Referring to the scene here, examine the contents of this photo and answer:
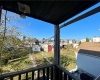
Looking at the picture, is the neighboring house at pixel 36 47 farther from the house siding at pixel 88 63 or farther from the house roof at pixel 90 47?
the house siding at pixel 88 63

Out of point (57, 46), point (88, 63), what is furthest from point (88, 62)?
point (57, 46)

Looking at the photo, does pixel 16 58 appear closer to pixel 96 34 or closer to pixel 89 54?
pixel 96 34

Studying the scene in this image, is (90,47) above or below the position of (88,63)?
above

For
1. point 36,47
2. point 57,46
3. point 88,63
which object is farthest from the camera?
point 88,63

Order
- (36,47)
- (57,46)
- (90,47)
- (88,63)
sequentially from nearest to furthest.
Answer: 1. (57,46)
2. (36,47)
3. (90,47)
4. (88,63)

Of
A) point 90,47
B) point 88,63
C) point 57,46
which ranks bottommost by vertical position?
point 88,63

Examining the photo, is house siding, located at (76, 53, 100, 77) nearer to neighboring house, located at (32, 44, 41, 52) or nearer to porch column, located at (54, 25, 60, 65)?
neighboring house, located at (32, 44, 41, 52)

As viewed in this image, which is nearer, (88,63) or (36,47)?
(36,47)

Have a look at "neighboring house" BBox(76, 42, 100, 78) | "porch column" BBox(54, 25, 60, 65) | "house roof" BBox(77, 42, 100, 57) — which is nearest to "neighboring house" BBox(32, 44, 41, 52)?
"porch column" BBox(54, 25, 60, 65)

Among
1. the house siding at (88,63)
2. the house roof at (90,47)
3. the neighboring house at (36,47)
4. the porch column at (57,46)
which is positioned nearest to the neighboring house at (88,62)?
the house siding at (88,63)

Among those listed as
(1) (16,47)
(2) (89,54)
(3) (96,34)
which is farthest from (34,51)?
(2) (89,54)

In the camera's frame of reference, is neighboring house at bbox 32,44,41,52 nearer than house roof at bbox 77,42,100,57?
Yes

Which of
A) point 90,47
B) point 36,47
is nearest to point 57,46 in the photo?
point 36,47

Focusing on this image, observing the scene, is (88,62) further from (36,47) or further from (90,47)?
(36,47)
